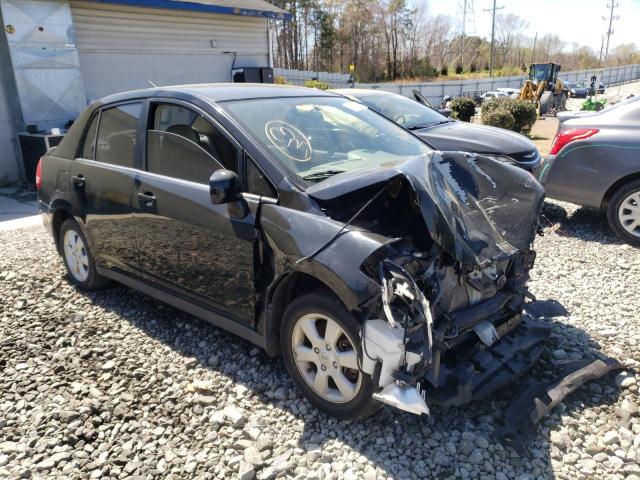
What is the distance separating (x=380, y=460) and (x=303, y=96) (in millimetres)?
2537

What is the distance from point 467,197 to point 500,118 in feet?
39.6

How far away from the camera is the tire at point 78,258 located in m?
4.56

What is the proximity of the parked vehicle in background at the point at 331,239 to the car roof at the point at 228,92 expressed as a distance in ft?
0.06

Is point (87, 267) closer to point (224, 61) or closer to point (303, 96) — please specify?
point (303, 96)

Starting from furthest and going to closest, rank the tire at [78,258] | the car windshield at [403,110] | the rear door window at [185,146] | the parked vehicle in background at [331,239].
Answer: the car windshield at [403,110] → the tire at [78,258] → the rear door window at [185,146] → the parked vehicle in background at [331,239]

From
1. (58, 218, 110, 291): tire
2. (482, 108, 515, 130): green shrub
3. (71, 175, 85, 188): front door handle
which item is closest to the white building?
(58, 218, 110, 291): tire

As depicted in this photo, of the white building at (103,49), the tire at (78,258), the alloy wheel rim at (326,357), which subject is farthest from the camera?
the white building at (103,49)

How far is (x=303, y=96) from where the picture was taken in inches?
153

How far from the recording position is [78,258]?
4727 mm

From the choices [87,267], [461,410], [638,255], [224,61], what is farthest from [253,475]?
[224,61]

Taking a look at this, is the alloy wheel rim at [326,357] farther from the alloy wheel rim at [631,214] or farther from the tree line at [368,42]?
the tree line at [368,42]

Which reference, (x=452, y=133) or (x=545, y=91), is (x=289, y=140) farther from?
(x=545, y=91)

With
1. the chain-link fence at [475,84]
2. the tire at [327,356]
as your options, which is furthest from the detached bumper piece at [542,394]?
the chain-link fence at [475,84]

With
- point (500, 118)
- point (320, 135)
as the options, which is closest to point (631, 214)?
point (320, 135)
